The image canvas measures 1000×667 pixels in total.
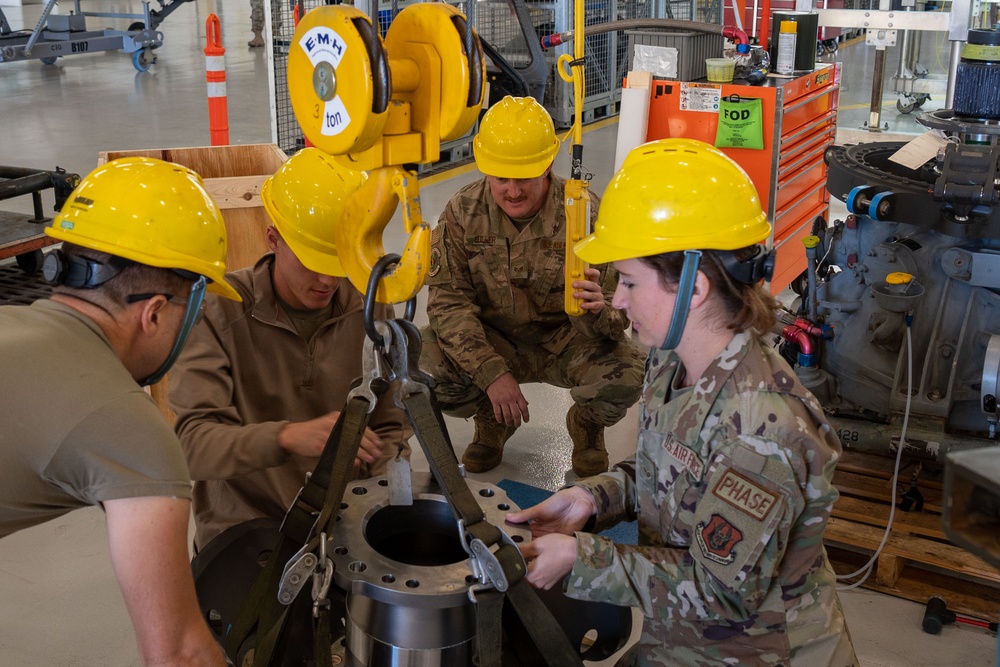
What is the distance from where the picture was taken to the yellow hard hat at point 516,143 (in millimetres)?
3770

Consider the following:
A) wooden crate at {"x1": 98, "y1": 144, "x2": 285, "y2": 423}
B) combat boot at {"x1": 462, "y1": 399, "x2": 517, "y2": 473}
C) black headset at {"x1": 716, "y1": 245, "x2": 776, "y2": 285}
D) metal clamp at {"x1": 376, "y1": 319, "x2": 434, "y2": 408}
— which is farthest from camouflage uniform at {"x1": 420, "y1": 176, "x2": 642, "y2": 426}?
metal clamp at {"x1": 376, "y1": 319, "x2": 434, "y2": 408}

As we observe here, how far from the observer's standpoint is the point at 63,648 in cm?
310

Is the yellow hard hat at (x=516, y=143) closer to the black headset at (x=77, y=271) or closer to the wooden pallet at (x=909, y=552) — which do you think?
the wooden pallet at (x=909, y=552)

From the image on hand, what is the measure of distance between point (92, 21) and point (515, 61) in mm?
9912

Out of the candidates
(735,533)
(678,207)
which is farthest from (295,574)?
(678,207)

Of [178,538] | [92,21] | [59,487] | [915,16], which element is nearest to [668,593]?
[178,538]

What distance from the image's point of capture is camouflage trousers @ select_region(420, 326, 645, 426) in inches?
155

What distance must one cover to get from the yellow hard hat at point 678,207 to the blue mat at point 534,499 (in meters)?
1.87

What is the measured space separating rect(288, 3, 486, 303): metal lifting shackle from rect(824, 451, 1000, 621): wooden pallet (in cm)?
213

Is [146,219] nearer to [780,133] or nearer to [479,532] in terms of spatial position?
[479,532]

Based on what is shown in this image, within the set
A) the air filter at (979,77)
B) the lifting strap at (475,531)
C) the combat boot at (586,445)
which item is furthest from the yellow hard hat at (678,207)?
the combat boot at (586,445)

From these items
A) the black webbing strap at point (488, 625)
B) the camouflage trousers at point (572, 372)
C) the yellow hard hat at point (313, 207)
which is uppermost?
the yellow hard hat at point (313, 207)

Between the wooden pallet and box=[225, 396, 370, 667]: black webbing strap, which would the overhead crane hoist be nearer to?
box=[225, 396, 370, 667]: black webbing strap

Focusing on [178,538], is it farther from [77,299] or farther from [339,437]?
[77,299]
